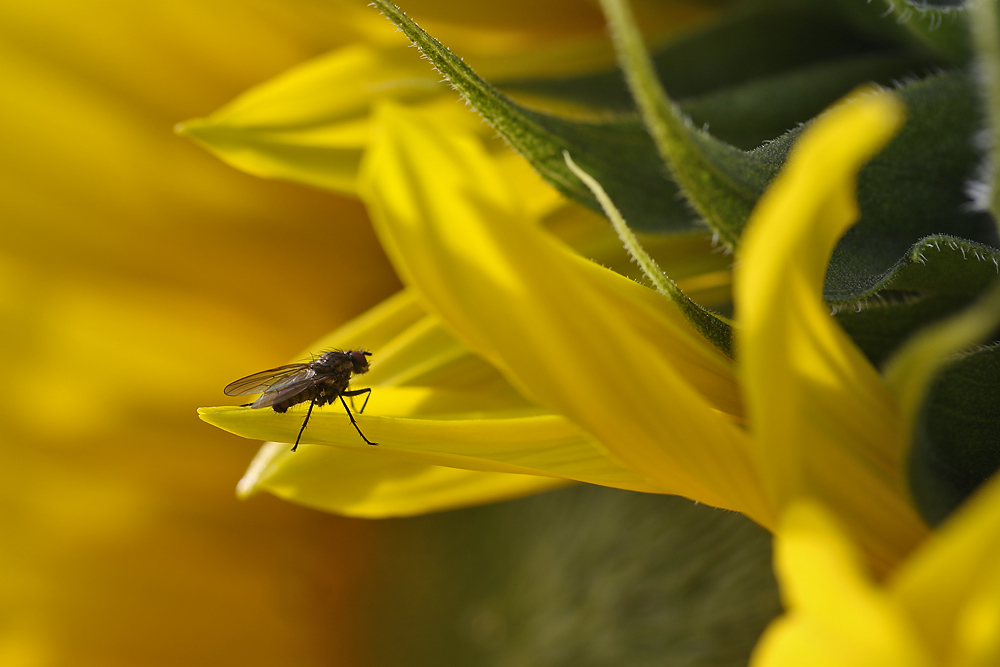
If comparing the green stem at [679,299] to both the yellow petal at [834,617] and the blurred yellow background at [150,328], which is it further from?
the blurred yellow background at [150,328]

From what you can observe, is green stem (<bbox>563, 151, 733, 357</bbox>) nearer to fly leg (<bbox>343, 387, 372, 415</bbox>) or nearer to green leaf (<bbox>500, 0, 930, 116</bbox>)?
fly leg (<bbox>343, 387, 372, 415</bbox>)

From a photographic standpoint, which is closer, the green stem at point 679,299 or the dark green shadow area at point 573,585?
the green stem at point 679,299

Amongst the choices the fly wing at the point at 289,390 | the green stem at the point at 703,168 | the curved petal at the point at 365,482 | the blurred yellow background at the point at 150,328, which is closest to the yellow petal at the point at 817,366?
the green stem at the point at 703,168

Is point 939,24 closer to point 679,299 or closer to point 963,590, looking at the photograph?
point 679,299

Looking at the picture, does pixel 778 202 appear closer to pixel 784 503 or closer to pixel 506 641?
pixel 784 503

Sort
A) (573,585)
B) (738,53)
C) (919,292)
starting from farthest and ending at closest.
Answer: (573,585) < (738,53) < (919,292)

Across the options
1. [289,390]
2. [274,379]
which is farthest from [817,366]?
[274,379]
